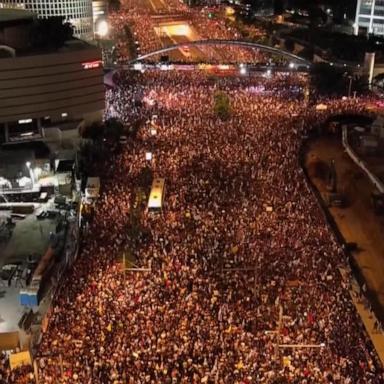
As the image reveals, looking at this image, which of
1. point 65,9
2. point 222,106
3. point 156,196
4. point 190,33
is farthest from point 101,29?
point 156,196

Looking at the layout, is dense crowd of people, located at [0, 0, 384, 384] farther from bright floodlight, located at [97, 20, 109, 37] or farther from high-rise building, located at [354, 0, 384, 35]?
high-rise building, located at [354, 0, 384, 35]

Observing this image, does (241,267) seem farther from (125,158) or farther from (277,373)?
(125,158)

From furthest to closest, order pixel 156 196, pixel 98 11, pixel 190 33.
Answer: pixel 190 33 → pixel 98 11 → pixel 156 196

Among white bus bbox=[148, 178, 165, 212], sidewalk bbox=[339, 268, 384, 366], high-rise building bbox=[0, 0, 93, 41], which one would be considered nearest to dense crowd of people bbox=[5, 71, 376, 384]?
white bus bbox=[148, 178, 165, 212]

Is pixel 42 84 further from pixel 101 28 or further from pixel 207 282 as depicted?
pixel 101 28

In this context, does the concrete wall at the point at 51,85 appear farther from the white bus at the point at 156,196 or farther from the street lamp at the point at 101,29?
the street lamp at the point at 101,29

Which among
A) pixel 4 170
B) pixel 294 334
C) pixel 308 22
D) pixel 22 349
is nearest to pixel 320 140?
pixel 4 170
